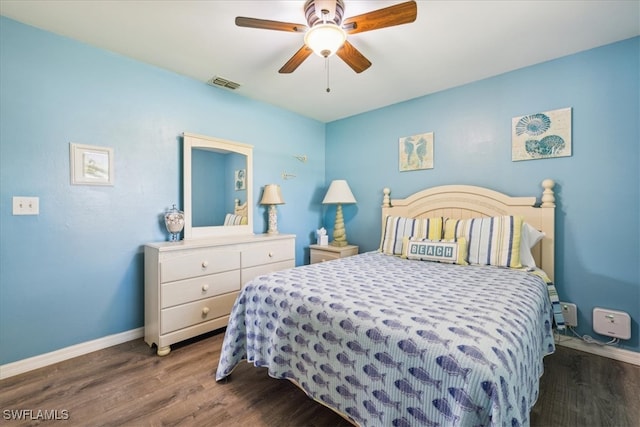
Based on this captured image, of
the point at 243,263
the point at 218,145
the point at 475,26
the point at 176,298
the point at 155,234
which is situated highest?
the point at 475,26

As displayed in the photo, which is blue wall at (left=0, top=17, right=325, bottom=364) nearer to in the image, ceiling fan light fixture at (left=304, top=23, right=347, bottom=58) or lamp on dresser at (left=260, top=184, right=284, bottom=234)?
lamp on dresser at (left=260, top=184, right=284, bottom=234)

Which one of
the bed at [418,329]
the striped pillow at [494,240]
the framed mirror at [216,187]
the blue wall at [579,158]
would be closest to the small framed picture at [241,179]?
the framed mirror at [216,187]

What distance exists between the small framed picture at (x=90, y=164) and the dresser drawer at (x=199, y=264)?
846mm

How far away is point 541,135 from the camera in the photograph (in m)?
2.31

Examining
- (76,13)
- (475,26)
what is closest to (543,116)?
(475,26)

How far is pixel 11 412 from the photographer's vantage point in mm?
1455

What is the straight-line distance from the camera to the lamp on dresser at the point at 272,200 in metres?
3.08

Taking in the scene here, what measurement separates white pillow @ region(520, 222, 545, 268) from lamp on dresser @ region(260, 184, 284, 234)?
7.50 feet

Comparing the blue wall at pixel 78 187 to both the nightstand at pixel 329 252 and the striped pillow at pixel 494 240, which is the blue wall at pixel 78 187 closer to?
the nightstand at pixel 329 252

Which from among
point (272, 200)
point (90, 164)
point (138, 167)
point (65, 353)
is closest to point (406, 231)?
point (272, 200)

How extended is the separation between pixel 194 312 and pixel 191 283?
25 centimetres

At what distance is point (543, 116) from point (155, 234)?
3535mm

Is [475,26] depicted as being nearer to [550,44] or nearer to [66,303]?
[550,44]

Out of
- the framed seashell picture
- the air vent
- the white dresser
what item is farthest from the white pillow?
the air vent
